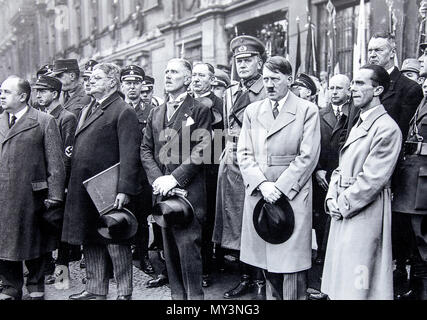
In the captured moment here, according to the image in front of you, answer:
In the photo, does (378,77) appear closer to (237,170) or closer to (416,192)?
(416,192)

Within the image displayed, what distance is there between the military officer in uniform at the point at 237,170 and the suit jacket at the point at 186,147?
0.53 m

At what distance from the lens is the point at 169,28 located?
14969 millimetres

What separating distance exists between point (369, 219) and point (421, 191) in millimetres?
467

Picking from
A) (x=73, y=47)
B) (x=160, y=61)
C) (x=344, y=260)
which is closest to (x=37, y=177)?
(x=344, y=260)

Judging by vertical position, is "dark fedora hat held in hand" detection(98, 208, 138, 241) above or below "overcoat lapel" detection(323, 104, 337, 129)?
below

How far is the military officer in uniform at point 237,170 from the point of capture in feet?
14.8

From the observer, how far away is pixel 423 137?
11.9ft

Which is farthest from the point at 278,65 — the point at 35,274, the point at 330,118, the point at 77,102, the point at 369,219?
the point at 77,102

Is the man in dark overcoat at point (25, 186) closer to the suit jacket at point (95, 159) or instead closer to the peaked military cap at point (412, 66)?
the suit jacket at point (95, 159)

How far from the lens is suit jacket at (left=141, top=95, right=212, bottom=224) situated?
4016 mm

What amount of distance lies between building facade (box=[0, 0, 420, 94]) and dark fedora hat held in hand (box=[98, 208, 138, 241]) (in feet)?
18.6

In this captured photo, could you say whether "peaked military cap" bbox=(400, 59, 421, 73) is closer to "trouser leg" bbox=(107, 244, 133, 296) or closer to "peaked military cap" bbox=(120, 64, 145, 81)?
"peaked military cap" bbox=(120, 64, 145, 81)

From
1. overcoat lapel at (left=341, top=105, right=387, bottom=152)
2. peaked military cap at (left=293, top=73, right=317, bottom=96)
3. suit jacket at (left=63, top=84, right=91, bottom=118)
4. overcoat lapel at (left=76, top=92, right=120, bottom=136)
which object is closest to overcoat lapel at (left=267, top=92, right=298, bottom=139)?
overcoat lapel at (left=341, top=105, right=387, bottom=152)
